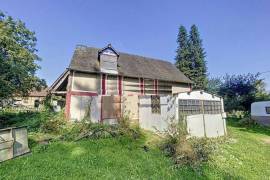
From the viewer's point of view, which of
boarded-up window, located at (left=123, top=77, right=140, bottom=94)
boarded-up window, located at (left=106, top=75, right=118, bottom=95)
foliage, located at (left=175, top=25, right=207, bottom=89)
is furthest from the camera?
foliage, located at (left=175, top=25, right=207, bottom=89)

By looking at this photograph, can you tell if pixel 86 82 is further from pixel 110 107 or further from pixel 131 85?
pixel 131 85

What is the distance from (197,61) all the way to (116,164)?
32.8 m

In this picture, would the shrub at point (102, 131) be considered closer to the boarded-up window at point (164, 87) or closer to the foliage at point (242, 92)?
the boarded-up window at point (164, 87)

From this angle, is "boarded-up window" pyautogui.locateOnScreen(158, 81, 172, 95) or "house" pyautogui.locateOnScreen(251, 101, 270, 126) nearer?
"boarded-up window" pyautogui.locateOnScreen(158, 81, 172, 95)

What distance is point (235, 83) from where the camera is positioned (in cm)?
2572

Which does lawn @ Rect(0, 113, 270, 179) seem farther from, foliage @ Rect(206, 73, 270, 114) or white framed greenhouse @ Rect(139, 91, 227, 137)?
foliage @ Rect(206, 73, 270, 114)

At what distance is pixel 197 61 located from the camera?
36.1 m

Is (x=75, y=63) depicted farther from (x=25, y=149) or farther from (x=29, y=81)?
(x=25, y=149)

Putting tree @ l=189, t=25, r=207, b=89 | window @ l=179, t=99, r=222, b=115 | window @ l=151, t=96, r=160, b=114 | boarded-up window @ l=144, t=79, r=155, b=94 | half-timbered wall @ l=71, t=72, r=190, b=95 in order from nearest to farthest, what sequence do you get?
window @ l=179, t=99, r=222, b=115 < window @ l=151, t=96, r=160, b=114 < half-timbered wall @ l=71, t=72, r=190, b=95 < boarded-up window @ l=144, t=79, r=155, b=94 < tree @ l=189, t=25, r=207, b=89

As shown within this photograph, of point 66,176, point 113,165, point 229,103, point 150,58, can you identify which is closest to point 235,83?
point 229,103

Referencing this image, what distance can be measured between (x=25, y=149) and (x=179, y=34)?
37.1 metres

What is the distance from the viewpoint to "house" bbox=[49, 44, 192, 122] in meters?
14.3

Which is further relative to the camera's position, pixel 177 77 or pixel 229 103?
pixel 229 103

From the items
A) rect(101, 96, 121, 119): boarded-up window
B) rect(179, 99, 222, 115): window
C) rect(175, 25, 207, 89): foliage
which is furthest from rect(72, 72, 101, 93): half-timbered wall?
rect(175, 25, 207, 89): foliage
